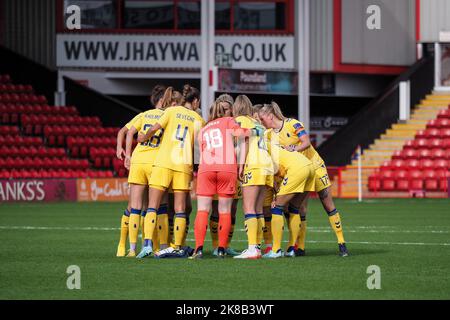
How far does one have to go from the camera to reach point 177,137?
47.1ft

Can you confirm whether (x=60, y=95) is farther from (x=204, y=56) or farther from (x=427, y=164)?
(x=427, y=164)

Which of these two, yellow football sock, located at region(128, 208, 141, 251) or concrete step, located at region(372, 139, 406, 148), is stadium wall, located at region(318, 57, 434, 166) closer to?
concrete step, located at region(372, 139, 406, 148)

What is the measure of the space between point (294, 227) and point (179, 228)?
4.97 feet

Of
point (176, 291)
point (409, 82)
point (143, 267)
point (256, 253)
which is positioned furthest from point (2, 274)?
point (409, 82)

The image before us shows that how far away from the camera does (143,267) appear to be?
12.9 metres

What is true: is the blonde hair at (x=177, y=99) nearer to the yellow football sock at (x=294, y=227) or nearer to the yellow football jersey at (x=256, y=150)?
the yellow football jersey at (x=256, y=150)

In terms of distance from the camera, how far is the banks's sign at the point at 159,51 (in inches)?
1609

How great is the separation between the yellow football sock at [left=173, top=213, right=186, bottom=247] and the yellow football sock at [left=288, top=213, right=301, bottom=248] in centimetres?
139

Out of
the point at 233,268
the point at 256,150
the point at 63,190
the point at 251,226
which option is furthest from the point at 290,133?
the point at 63,190

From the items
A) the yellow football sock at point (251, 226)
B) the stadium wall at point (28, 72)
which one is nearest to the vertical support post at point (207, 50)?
the stadium wall at point (28, 72)

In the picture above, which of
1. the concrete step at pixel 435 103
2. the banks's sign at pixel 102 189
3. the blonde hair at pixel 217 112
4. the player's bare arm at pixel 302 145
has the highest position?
the concrete step at pixel 435 103

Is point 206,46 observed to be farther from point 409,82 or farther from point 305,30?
point 409,82

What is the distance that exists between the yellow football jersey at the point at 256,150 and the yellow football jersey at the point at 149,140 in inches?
41.9

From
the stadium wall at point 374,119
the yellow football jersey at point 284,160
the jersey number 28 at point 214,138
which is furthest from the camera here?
the stadium wall at point 374,119
